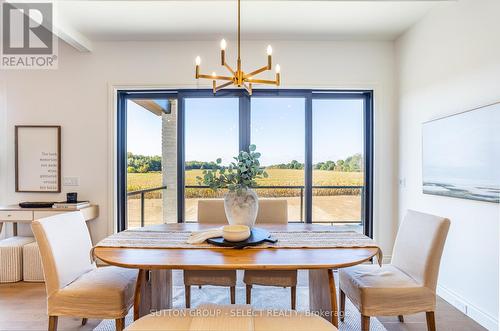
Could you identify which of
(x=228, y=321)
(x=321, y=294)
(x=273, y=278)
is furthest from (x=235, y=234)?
(x=321, y=294)

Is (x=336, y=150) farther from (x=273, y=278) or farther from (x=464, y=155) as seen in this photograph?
(x=273, y=278)

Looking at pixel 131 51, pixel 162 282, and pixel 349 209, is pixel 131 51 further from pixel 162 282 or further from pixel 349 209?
pixel 349 209

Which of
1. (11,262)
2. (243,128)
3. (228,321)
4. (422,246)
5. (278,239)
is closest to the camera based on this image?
(228,321)

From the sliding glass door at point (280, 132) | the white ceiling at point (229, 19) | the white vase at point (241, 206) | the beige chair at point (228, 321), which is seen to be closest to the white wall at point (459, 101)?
the white ceiling at point (229, 19)

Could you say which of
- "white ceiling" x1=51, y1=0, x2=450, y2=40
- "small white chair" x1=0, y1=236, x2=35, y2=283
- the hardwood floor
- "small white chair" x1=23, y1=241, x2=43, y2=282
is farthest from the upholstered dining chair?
"small white chair" x1=0, y1=236, x2=35, y2=283

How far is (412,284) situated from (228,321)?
1224 millimetres

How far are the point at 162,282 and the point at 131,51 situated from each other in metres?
2.78

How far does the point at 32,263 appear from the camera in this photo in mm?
3051

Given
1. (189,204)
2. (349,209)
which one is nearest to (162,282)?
(189,204)

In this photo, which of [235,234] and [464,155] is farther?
Answer: [464,155]

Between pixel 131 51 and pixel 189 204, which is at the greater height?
pixel 131 51

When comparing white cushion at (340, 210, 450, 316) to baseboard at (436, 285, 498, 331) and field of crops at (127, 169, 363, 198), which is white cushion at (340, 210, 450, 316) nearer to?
baseboard at (436, 285, 498, 331)

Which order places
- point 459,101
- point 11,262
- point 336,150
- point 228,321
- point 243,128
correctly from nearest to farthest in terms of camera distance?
1. point 228,321
2. point 459,101
3. point 11,262
4. point 243,128
5. point 336,150

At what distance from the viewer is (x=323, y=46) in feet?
11.6
